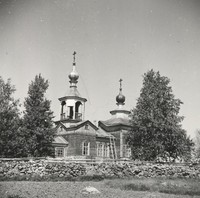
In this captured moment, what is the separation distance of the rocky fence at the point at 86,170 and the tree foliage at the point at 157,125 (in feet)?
23.4

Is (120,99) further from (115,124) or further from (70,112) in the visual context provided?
(70,112)

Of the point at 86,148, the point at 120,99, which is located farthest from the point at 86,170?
the point at 120,99

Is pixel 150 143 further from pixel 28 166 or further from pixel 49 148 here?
pixel 28 166

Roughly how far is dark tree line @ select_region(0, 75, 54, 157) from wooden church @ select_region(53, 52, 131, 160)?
8.10 meters

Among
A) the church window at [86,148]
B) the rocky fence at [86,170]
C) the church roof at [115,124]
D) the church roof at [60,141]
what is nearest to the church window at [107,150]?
the church roof at [115,124]

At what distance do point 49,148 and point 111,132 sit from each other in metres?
17.7

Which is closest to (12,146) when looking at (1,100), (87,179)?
(1,100)

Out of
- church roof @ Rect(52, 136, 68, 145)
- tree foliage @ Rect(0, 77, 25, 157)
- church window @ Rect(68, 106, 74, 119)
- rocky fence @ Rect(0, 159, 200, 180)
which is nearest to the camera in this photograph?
rocky fence @ Rect(0, 159, 200, 180)

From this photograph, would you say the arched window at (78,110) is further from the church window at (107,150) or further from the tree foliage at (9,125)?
the tree foliage at (9,125)

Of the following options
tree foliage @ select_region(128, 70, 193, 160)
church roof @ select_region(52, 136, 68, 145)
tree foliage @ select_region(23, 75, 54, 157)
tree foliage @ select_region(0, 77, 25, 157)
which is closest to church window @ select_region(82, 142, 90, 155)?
church roof @ select_region(52, 136, 68, 145)

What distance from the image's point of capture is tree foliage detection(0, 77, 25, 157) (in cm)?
2636

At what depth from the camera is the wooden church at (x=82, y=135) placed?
3988 cm

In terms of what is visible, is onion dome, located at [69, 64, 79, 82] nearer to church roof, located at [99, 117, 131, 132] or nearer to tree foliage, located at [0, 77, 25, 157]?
church roof, located at [99, 117, 131, 132]

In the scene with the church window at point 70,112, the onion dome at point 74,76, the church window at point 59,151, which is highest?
the onion dome at point 74,76
